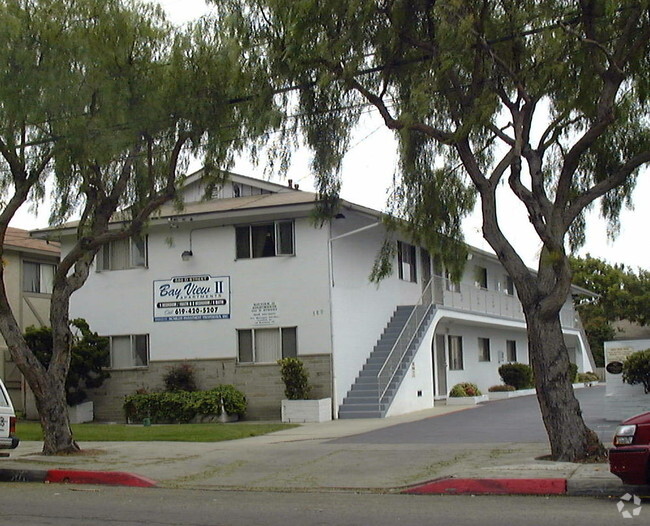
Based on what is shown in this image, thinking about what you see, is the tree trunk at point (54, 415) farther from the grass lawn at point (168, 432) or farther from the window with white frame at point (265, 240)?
the window with white frame at point (265, 240)

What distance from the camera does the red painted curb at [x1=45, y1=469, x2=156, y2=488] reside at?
550 inches

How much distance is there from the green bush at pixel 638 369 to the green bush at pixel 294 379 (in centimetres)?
865

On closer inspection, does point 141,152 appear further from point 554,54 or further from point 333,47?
point 554,54

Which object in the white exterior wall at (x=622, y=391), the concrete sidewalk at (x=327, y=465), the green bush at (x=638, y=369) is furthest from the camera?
the white exterior wall at (x=622, y=391)

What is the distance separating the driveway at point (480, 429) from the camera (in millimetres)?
17719

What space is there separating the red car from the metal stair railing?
49.0 ft

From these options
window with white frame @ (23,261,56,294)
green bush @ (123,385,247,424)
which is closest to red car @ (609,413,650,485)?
green bush @ (123,385,247,424)

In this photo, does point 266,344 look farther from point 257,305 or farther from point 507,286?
point 507,286

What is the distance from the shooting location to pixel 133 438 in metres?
20.4

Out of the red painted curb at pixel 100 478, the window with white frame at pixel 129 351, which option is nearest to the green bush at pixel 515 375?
the window with white frame at pixel 129 351

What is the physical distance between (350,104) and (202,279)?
12.8m

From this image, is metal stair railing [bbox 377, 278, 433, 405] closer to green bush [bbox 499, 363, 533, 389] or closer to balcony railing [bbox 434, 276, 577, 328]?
balcony railing [bbox 434, 276, 577, 328]

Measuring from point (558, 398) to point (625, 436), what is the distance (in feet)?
8.70

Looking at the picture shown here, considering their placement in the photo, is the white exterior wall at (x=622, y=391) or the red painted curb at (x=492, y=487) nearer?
the red painted curb at (x=492, y=487)
